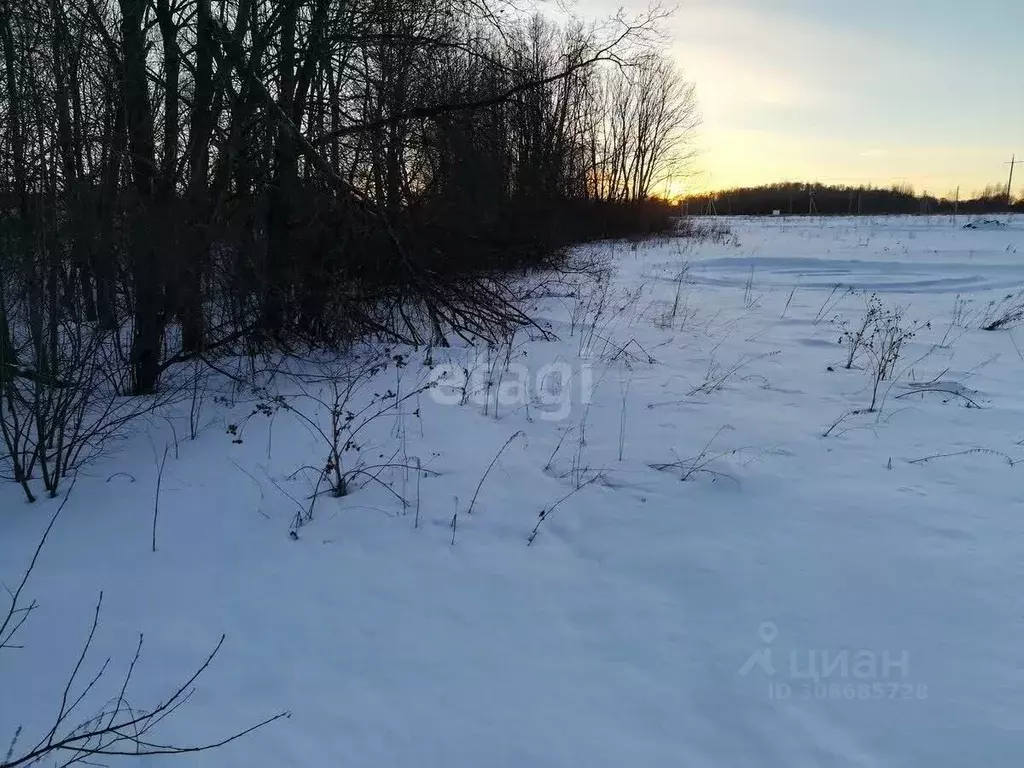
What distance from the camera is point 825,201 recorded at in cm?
6688

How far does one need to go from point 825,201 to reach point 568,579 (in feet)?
248

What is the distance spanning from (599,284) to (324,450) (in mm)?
7350

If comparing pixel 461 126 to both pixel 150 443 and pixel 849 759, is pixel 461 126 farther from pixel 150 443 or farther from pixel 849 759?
pixel 849 759

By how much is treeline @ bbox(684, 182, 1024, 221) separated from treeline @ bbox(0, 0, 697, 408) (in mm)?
53356

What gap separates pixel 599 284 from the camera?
1028 cm

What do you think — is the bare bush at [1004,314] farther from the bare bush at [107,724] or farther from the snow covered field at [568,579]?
the bare bush at [107,724]

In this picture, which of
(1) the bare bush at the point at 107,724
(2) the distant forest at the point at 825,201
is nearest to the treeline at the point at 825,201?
(2) the distant forest at the point at 825,201

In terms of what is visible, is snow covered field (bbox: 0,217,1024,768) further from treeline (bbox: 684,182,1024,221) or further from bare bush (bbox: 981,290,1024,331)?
treeline (bbox: 684,182,1024,221)

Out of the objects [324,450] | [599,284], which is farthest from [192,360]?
[599,284]

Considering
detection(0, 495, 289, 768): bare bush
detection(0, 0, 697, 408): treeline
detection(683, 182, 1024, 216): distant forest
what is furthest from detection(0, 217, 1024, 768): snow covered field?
detection(683, 182, 1024, 216): distant forest

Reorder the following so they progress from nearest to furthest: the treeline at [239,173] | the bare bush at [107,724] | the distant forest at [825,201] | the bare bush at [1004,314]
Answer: the bare bush at [107,724] → the treeline at [239,173] → the bare bush at [1004,314] → the distant forest at [825,201]

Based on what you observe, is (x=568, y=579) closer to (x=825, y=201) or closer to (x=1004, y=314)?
(x=1004, y=314)

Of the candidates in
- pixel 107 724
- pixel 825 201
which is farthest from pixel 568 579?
pixel 825 201

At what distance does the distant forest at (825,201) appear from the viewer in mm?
58062
